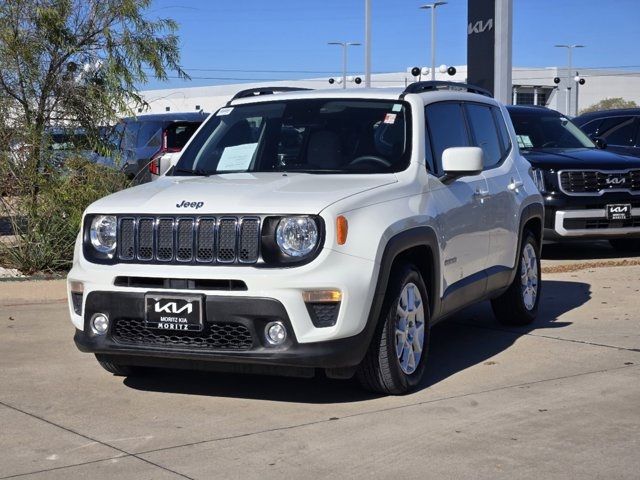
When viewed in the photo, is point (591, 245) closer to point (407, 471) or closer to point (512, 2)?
point (512, 2)

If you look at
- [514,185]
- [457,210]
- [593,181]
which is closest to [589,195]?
[593,181]

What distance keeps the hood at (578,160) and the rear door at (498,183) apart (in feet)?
14.1

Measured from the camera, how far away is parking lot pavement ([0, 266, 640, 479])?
5027 mm

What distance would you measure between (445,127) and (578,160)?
587cm

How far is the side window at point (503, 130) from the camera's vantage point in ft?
28.0

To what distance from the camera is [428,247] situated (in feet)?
21.5

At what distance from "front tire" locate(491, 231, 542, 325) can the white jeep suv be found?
0.95m

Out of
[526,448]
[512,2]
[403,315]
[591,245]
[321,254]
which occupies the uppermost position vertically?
[512,2]

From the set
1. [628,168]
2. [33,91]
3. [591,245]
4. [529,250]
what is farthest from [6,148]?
[591,245]

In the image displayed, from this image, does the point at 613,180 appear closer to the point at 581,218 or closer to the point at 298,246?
the point at 581,218

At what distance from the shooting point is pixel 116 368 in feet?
22.1

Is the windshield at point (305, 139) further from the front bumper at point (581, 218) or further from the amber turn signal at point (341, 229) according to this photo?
the front bumper at point (581, 218)

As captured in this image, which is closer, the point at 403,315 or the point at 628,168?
the point at 403,315

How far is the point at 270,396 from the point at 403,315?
945 millimetres
